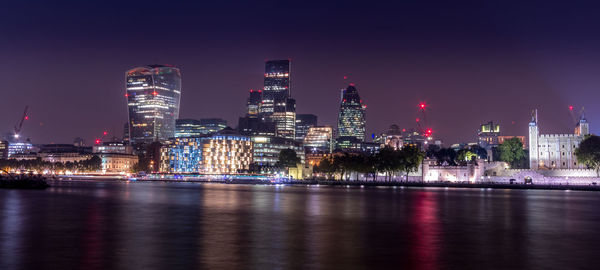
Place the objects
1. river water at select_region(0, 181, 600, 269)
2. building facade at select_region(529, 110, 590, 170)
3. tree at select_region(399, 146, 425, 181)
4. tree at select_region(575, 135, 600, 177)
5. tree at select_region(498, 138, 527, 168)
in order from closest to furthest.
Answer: river water at select_region(0, 181, 600, 269) < tree at select_region(575, 135, 600, 177) < tree at select_region(399, 146, 425, 181) < building facade at select_region(529, 110, 590, 170) < tree at select_region(498, 138, 527, 168)

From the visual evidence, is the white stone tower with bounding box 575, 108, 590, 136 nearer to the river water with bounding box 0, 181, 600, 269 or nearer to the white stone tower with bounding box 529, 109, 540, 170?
the white stone tower with bounding box 529, 109, 540, 170

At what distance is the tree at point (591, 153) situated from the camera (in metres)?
152

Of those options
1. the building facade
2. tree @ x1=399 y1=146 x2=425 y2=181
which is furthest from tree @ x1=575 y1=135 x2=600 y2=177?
tree @ x1=399 y1=146 x2=425 y2=181

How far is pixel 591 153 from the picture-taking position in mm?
151625

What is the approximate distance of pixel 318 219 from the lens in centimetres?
5025

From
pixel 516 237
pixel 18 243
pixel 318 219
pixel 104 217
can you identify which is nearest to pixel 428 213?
pixel 318 219

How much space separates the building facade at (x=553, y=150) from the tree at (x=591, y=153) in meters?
20.7

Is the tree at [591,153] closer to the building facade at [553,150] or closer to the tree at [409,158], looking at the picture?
the building facade at [553,150]

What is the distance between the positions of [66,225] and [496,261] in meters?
30.9

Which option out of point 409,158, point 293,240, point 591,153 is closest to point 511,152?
point 591,153

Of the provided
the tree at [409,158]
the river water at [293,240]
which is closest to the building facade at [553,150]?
the tree at [409,158]

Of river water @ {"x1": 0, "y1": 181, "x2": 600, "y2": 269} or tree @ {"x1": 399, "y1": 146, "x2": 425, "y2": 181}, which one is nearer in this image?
river water @ {"x1": 0, "y1": 181, "x2": 600, "y2": 269}

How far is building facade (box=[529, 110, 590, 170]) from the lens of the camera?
17950 centimetres

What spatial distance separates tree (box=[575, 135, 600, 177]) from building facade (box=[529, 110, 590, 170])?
20.7 m
